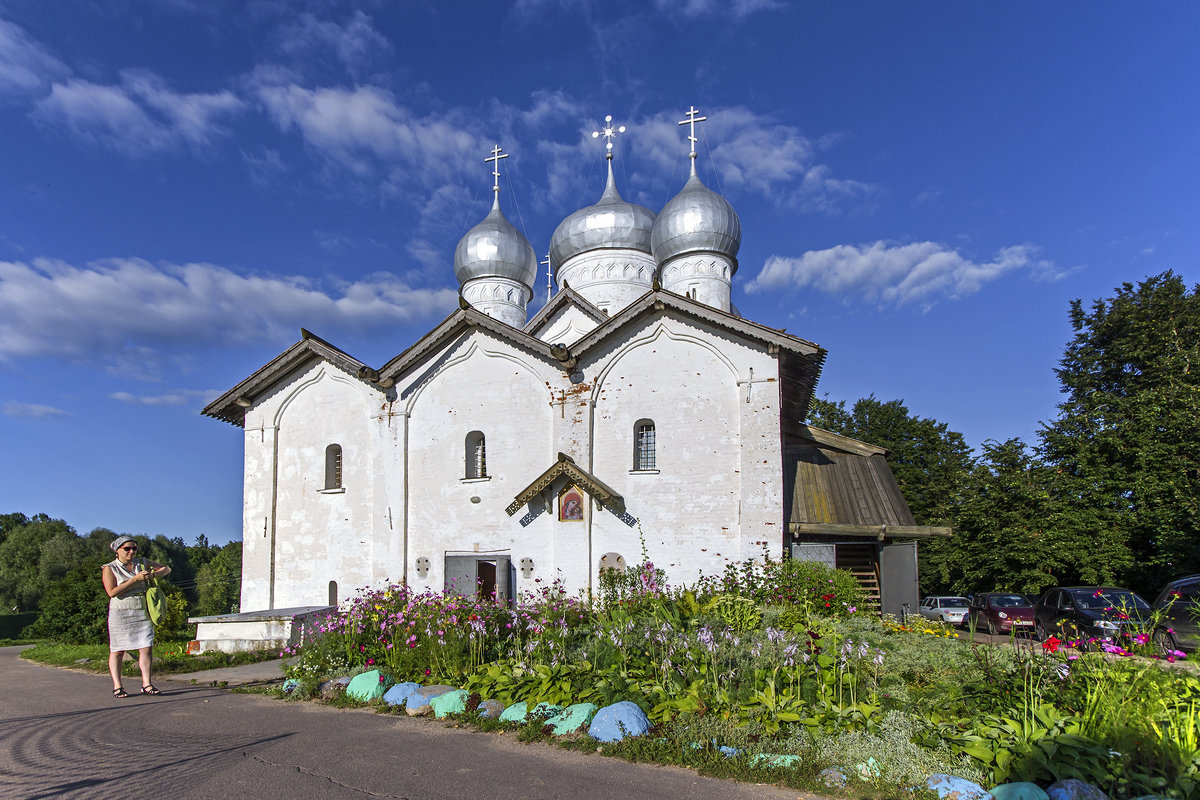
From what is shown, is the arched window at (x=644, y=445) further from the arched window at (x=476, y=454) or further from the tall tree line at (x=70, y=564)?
the tall tree line at (x=70, y=564)

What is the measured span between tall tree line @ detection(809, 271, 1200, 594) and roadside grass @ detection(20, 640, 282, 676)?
21.7 m

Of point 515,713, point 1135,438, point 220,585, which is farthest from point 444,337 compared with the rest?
point 220,585

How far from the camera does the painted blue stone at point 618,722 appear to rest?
20.6ft

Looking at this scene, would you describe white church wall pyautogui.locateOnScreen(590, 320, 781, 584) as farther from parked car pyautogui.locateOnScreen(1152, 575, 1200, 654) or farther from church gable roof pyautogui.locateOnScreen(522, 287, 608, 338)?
parked car pyautogui.locateOnScreen(1152, 575, 1200, 654)

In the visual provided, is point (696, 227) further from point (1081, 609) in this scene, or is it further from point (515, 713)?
point (515, 713)

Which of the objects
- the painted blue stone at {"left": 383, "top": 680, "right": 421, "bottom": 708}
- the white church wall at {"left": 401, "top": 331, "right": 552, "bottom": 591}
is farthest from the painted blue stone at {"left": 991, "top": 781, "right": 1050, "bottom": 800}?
the white church wall at {"left": 401, "top": 331, "right": 552, "bottom": 591}

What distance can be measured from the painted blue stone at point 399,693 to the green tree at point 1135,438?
20.7 metres

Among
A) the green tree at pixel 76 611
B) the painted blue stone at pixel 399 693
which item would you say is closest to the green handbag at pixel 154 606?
the painted blue stone at pixel 399 693

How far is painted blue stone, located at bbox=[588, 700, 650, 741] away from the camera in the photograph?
→ 6273 millimetres

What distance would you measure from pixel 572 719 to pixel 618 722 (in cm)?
49

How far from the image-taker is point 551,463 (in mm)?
15656

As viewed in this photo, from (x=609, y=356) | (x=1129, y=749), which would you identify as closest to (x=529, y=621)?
(x=1129, y=749)

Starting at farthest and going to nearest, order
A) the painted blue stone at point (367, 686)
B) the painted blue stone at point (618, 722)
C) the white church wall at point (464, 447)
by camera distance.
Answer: the white church wall at point (464, 447) → the painted blue stone at point (367, 686) → the painted blue stone at point (618, 722)

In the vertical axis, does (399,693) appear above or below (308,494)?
below
